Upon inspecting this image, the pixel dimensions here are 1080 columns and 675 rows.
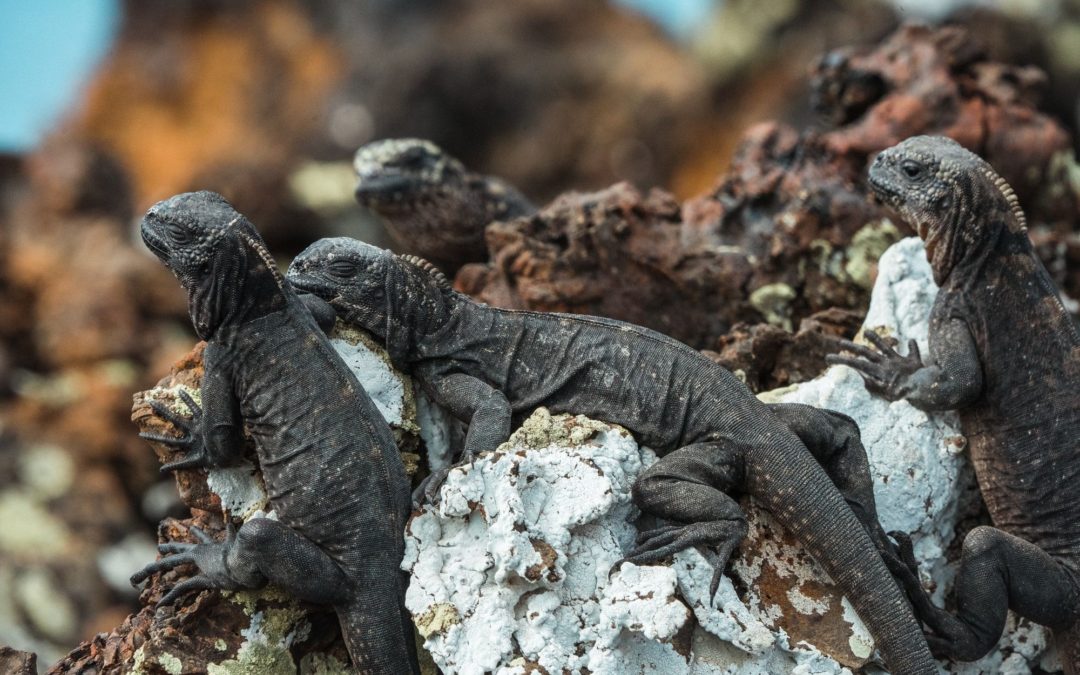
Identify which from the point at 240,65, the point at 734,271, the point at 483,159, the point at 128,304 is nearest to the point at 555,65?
the point at 483,159

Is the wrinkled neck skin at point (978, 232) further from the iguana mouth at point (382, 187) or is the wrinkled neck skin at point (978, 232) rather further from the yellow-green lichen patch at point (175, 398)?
the iguana mouth at point (382, 187)

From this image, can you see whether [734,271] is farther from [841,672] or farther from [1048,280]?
[841,672]

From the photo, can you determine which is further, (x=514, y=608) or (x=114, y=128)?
(x=114, y=128)

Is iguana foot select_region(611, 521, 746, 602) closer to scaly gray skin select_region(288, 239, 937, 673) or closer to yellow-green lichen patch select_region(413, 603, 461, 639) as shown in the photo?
scaly gray skin select_region(288, 239, 937, 673)

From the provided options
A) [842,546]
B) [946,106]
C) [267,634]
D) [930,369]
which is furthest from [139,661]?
[946,106]

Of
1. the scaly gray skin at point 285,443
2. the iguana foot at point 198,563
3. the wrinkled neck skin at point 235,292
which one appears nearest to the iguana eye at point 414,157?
the scaly gray skin at point 285,443
